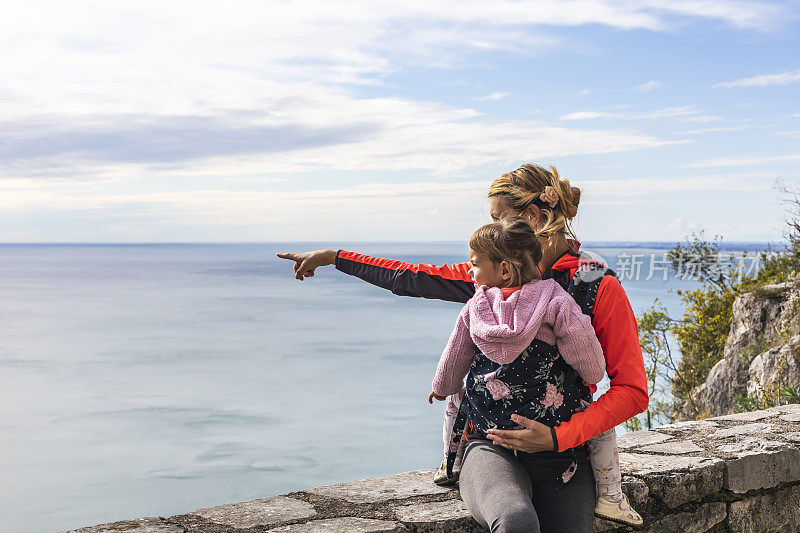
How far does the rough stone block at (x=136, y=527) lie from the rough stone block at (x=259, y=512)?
0.37ft

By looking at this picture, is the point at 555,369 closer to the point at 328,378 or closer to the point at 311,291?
the point at 328,378

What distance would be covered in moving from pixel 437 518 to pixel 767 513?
60.3 inches

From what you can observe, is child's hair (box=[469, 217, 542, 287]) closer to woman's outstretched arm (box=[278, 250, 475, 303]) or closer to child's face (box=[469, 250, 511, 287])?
child's face (box=[469, 250, 511, 287])

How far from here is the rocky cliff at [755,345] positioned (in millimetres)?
6352

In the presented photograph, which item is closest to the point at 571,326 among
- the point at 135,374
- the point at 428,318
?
the point at 135,374

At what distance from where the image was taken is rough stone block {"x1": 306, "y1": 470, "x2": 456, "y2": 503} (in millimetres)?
2402

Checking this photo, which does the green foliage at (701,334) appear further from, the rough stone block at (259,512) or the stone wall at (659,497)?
the rough stone block at (259,512)

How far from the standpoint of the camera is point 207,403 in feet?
123

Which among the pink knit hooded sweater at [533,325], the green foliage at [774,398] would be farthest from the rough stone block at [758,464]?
the green foliage at [774,398]

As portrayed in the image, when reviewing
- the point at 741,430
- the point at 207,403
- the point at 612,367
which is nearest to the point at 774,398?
the point at 741,430

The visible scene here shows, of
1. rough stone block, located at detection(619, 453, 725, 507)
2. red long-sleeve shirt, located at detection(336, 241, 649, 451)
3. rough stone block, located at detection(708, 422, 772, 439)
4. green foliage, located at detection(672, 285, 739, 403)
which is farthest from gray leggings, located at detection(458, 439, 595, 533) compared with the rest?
A: green foliage, located at detection(672, 285, 739, 403)

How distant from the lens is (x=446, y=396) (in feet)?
7.27

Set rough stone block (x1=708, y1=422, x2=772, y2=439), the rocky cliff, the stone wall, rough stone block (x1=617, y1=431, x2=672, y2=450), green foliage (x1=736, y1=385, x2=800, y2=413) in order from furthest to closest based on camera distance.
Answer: the rocky cliff → green foliage (x1=736, y1=385, x2=800, y2=413) → rough stone block (x1=708, y1=422, x2=772, y2=439) → rough stone block (x1=617, y1=431, x2=672, y2=450) → the stone wall

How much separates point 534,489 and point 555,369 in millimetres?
340
